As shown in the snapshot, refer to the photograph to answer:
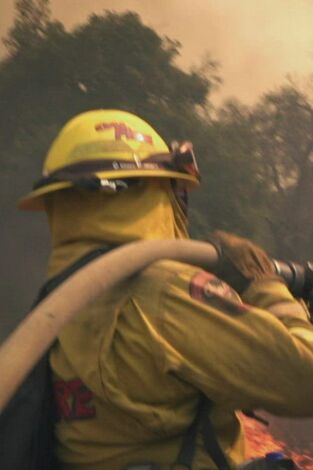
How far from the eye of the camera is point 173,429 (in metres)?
0.68

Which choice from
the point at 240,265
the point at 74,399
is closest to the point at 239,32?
the point at 240,265

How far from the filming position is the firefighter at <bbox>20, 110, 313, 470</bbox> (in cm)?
65

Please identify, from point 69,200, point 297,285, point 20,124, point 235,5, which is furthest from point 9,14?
point 297,285

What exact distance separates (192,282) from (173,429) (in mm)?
139

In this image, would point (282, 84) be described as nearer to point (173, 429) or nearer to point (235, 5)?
point (235, 5)

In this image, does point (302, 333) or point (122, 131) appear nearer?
point (302, 333)

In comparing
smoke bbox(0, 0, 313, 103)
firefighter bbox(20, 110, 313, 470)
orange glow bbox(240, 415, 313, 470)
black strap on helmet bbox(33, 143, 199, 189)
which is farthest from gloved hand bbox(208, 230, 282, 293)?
smoke bbox(0, 0, 313, 103)

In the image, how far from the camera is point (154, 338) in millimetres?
645

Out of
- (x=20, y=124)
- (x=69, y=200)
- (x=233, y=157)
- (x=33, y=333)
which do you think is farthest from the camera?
(x=233, y=157)

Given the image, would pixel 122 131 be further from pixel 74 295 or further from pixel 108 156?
pixel 74 295

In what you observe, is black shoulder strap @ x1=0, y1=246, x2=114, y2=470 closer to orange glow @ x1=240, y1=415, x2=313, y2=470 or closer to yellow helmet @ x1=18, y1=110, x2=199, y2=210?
yellow helmet @ x1=18, y1=110, x2=199, y2=210

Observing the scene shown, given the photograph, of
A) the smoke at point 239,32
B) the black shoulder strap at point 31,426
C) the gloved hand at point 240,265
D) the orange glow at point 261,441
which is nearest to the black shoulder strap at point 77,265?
the black shoulder strap at point 31,426

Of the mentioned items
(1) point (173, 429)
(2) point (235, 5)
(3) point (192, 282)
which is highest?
(2) point (235, 5)

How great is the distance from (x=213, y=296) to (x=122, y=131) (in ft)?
0.78
